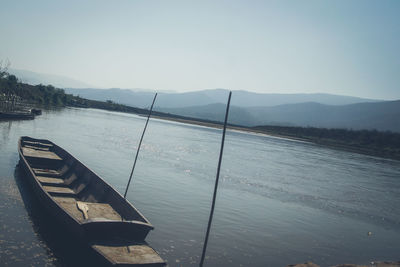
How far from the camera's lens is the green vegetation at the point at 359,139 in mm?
93062

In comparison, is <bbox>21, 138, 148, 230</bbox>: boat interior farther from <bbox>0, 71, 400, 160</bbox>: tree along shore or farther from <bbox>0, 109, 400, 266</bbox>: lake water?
<bbox>0, 71, 400, 160</bbox>: tree along shore

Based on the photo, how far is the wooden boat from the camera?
9.13 m

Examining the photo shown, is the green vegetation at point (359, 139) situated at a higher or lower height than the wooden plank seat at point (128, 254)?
higher

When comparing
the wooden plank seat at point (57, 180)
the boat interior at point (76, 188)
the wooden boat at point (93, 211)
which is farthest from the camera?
the wooden plank seat at point (57, 180)

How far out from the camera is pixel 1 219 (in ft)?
40.1

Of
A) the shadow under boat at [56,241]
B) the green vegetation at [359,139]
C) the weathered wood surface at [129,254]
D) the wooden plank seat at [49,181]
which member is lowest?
the shadow under boat at [56,241]

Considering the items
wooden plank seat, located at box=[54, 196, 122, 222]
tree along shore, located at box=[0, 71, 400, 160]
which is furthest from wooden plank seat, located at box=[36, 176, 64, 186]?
tree along shore, located at box=[0, 71, 400, 160]

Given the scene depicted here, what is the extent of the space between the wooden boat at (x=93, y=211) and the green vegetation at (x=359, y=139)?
89.2 m

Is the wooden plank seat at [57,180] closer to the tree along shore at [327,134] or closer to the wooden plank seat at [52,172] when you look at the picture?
the wooden plank seat at [52,172]

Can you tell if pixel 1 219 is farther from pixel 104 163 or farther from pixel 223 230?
pixel 104 163

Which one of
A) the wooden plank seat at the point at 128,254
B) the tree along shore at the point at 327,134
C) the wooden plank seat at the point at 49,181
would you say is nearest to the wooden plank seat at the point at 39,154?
the wooden plank seat at the point at 49,181

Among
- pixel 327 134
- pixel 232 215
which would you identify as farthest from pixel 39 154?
pixel 327 134

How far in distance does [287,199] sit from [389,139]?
9717cm

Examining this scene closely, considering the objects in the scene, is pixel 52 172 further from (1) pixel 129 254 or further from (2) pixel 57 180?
(1) pixel 129 254
